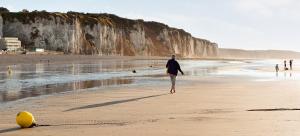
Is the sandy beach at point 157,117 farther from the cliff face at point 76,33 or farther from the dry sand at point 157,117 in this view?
the cliff face at point 76,33

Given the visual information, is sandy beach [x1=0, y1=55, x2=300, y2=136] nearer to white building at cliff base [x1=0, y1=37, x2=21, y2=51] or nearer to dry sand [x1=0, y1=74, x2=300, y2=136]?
dry sand [x1=0, y1=74, x2=300, y2=136]

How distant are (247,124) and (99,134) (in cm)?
320

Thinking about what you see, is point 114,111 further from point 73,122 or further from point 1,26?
point 1,26

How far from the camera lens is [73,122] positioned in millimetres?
10867

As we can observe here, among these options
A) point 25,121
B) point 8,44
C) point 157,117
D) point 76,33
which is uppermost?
point 76,33

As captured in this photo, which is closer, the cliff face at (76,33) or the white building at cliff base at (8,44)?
the white building at cliff base at (8,44)

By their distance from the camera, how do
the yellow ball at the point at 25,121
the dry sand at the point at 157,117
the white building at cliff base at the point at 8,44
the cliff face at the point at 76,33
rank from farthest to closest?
the cliff face at the point at 76,33 < the white building at cliff base at the point at 8,44 < the yellow ball at the point at 25,121 < the dry sand at the point at 157,117

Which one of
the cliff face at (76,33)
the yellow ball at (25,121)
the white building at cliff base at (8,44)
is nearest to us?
the yellow ball at (25,121)

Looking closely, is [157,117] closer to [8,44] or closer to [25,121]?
[25,121]

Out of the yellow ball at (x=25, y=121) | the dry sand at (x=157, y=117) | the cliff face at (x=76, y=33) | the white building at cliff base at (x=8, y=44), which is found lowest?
the dry sand at (x=157, y=117)

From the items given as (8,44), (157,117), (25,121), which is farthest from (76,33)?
(25,121)

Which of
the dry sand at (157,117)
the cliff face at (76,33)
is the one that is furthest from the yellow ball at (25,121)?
the cliff face at (76,33)

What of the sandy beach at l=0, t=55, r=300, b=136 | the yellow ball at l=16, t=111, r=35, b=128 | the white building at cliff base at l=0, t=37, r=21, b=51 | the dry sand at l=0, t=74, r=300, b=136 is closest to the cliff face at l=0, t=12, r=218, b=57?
the white building at cliff base at l=0, t=37, r=21, b=51

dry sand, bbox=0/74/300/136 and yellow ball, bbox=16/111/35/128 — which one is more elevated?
yellow ball, bbox=16/111/35/128
